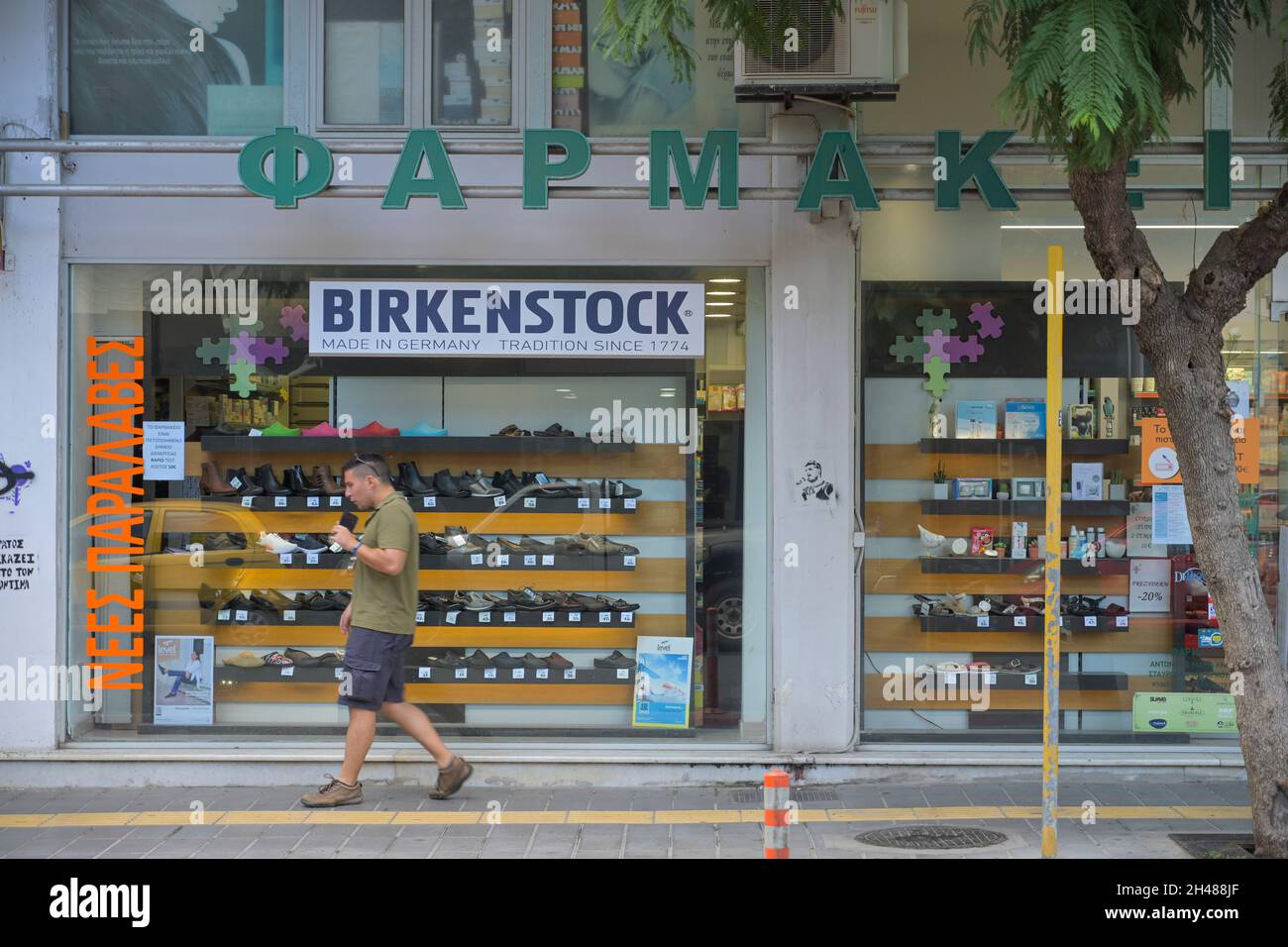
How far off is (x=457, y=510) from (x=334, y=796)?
7.16ft

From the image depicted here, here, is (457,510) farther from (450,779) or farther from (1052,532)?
(1052,532)

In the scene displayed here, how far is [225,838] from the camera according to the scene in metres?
6.93

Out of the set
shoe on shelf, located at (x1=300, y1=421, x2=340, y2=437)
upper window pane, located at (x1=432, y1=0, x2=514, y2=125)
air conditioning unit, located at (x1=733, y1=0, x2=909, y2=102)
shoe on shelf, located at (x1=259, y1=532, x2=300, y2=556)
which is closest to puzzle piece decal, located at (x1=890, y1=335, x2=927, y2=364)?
air conditioning unit, located at (x1=733, y1=0, x2=909, y2=102)

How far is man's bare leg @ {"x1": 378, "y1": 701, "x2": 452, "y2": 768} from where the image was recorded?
7504 millimetres

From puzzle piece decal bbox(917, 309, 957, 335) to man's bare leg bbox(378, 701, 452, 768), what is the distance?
4206 millimetres

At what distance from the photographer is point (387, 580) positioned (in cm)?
743

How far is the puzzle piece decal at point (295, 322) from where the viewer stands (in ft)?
27.5

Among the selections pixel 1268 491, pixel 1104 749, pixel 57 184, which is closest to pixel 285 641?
pixel 57 184

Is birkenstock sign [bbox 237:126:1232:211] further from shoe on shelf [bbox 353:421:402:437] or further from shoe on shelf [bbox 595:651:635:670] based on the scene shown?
shoe on shelf [bbox 595:651:635:670]

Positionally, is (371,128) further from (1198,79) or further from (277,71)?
(1198,79)

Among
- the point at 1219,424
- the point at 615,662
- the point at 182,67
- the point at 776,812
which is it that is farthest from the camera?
the point at 615,662

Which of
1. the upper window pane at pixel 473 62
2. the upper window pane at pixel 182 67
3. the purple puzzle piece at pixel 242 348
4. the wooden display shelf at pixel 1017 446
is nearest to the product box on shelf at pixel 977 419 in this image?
the wooden display shelf at pixel 1017 446

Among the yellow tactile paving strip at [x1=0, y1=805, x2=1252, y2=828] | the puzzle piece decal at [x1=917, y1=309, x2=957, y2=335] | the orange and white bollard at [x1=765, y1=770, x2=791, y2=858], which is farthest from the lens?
the puzzle piece decal at [x1=917, y1=309, x2=957, y2=335]

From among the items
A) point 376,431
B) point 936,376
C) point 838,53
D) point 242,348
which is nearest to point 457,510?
point 376,431
